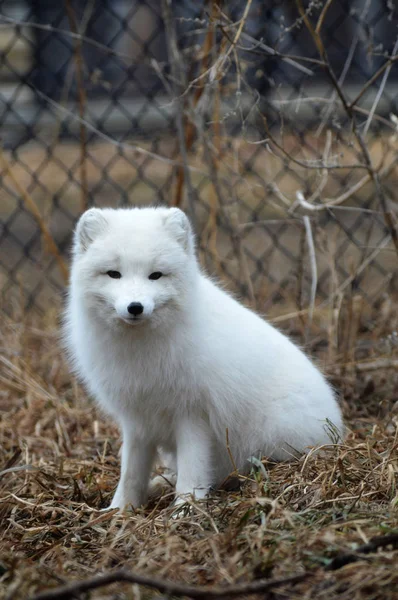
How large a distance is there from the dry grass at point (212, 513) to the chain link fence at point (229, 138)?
0.91 meters

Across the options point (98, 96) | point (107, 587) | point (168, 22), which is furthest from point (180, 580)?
point (98, 96)

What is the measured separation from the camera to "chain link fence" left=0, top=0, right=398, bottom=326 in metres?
4.14

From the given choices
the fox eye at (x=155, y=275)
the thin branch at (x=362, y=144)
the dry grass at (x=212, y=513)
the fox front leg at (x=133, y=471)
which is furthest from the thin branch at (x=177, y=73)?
the fox front leg at (x=133, y=471)

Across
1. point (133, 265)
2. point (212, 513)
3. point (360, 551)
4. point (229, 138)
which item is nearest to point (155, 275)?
point (133, 265)

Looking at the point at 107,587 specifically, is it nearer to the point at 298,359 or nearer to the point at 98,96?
the point at 298,359

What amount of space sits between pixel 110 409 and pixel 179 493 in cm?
46

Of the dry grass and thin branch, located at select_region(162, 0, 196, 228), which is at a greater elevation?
thin branch, located at select_region(162, 0, 196, 228)

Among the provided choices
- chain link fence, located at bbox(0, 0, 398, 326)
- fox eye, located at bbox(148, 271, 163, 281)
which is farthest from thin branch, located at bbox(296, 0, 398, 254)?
fox eye, located at bbox(148, 271, 163, 281)

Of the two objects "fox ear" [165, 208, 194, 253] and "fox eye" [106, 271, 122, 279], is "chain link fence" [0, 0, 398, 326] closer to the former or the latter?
"fox ear" [165, 208, 194, 253]

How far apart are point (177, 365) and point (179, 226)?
1.74ft

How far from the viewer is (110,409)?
3.40 meters

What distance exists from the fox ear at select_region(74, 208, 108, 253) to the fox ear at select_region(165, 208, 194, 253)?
242mm

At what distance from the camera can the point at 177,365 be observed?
3135mm

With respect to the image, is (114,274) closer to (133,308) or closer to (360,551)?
(133,308)
